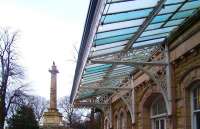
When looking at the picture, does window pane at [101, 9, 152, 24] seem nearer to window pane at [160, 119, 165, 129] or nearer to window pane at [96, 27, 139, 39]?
window pane at [96, 27, 139, 39]

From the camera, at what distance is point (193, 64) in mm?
11445

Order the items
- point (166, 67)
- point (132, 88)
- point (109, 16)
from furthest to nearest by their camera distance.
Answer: point (132, 88) → point (166, 67) → point (109, 16)

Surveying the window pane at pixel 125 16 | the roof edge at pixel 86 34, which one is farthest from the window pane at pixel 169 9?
the roof edge at pixel 86 34

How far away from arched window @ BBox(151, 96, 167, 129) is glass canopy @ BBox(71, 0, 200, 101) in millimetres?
1709

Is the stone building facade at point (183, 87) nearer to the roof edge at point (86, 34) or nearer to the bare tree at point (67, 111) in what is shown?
the roof edge at point (86, 34)

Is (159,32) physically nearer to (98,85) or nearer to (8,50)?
(98,85)

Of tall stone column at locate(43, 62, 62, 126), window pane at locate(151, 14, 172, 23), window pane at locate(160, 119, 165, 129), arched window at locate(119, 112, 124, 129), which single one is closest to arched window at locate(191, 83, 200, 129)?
window pane at locate(151, 14, 172, 23)

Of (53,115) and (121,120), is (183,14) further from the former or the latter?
(53,115)

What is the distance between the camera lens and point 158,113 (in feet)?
52.7

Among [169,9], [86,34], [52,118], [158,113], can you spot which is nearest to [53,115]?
[52,118]

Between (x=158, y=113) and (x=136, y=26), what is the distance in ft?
18.9

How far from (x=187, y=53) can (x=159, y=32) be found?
4.12 ft

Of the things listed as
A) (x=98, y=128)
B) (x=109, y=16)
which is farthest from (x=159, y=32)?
(x=98, y=128)

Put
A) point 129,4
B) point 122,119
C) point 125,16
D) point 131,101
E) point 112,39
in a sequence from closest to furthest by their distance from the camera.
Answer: point 129,4
point 125,16
point 112,39
point 131,101
point 122,119
